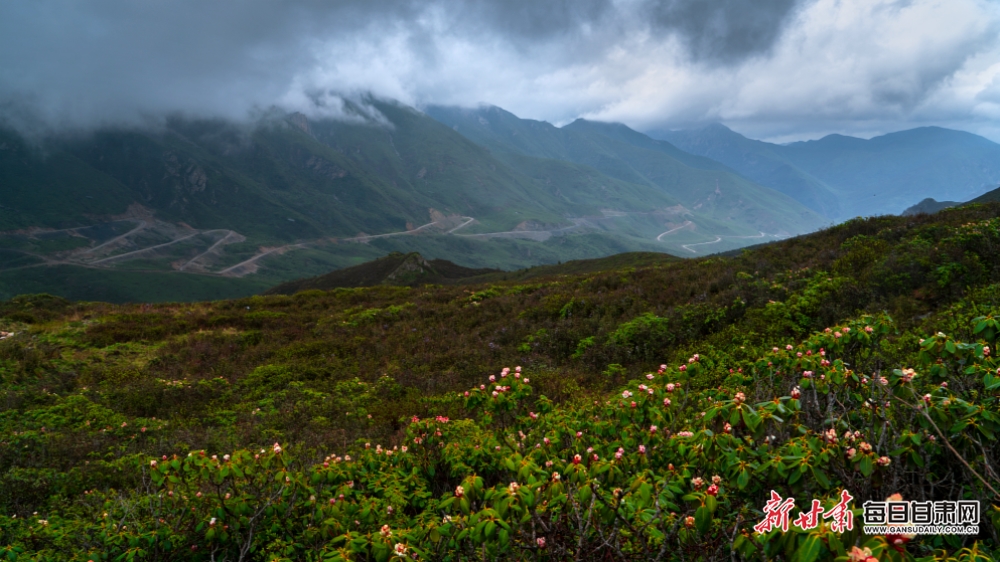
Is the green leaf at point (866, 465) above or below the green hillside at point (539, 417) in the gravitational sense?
above

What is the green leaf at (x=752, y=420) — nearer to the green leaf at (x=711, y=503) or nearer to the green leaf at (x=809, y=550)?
the green leaf at (x=711, y=503)

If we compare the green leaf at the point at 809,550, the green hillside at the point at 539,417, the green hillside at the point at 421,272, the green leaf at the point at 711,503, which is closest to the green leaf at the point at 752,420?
the green hillside at the point at 539,417

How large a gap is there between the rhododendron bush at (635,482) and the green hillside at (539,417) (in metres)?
0.03

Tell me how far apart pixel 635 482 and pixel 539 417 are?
8.36 ft

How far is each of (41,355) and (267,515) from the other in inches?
580

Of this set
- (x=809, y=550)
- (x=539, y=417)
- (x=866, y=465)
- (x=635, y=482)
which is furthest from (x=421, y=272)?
(x=809, y=550)

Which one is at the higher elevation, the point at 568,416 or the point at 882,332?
the point at 882,332

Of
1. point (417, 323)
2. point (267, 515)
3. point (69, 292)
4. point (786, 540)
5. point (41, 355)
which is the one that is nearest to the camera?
point (786, 540)

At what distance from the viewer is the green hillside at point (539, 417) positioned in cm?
287

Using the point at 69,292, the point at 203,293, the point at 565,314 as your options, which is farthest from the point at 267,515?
the point at 69,292

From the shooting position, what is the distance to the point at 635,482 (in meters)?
3.02

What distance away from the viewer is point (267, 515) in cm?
421

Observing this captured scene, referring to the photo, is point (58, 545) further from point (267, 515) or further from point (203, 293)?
point (203, 293)

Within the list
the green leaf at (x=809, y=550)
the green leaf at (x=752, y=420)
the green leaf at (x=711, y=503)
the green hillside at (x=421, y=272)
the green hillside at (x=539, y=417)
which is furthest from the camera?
the green hillside at (x=421, y=272)
